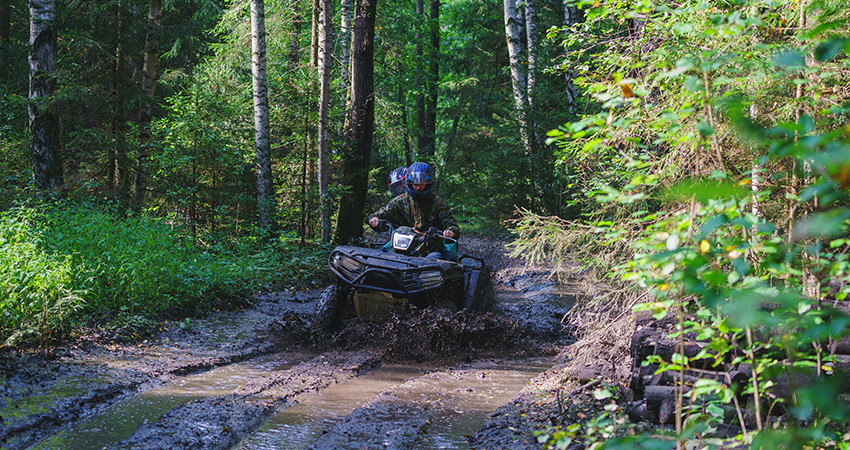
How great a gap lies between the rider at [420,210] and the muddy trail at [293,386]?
1607 millimetres

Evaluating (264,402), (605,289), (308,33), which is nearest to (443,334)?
→ (605,289)

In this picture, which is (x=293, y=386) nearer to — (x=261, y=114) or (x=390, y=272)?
(x=390, y=272)

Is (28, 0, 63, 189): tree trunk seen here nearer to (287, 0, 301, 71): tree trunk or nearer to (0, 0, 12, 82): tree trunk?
(287, 0, 301, 71): tree trunk

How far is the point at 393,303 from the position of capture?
711cm

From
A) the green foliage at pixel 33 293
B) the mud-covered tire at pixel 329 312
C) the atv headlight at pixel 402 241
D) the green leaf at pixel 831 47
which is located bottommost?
the mud-covered tire at pixel 329 312

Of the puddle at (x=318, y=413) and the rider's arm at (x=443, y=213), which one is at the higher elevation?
the rider's arm at (x=443, y=213)

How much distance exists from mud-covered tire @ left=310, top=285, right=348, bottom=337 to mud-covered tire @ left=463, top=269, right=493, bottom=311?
165cm

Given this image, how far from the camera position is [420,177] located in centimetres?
831

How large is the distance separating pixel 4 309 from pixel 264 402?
2941 mm

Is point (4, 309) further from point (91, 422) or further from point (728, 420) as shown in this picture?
point (728, 420)

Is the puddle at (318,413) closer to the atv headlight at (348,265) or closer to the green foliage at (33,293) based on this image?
the atv headlight at (348,265)

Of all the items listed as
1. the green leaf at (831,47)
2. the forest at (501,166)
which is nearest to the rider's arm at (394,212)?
the forest at (501,166)

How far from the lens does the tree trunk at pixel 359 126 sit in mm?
12539

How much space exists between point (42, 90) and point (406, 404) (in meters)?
10.3
